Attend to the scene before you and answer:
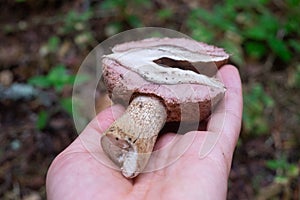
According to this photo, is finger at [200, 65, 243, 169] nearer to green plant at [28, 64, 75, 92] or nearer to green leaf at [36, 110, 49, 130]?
green plant at [28, 64, 75, 92]

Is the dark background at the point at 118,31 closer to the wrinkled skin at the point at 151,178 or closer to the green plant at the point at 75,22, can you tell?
the green plant at the point at 75,22

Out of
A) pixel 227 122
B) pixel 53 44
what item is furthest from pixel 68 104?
pixel 227 122

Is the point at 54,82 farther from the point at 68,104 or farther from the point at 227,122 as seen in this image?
the point at 227,122

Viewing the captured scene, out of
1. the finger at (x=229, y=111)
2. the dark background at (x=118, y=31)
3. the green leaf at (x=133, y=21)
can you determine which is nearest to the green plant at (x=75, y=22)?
the dark background at (x=118, y=31)

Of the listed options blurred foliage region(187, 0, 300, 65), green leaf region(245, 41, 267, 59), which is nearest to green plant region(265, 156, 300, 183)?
blurred foliage region(187, 0, 300, 65)

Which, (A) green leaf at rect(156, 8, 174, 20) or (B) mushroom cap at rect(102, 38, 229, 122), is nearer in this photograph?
Result: (B) mushroom cap at rect(102, 38, 229, 122)

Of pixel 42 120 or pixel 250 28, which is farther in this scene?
pixel 250 28
